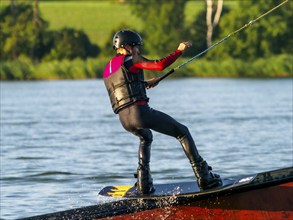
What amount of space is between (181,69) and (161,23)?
19.2 metres

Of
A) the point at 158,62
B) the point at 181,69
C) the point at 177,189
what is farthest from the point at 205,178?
the point at 181,69

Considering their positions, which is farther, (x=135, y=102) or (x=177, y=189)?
(x=177, y=189)

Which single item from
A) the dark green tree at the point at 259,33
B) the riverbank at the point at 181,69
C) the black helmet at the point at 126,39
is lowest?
the black helmet at the point at 126,39

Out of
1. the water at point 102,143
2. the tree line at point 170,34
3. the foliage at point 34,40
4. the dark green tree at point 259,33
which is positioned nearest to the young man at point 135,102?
the water at point 102,143

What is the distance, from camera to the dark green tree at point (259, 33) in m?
80.9

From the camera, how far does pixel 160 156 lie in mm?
22656

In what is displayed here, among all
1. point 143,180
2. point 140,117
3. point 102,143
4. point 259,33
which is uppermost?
point 259,33

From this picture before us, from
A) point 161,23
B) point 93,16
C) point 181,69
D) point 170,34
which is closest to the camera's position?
point 181,69

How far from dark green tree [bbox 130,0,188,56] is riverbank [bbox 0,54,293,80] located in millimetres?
14640

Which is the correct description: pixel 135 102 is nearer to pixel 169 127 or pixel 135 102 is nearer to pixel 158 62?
pixel 169 127

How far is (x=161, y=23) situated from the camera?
Answer: 88125 mm

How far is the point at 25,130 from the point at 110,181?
12.2 meters

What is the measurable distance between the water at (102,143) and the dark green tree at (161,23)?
1405 inches

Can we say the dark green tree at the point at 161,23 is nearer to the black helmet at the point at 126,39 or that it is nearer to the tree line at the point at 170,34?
the tree line at the point at 170,34
